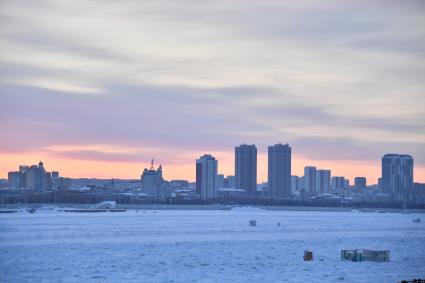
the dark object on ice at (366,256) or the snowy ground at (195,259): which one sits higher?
the dark object on ice at (366,256)

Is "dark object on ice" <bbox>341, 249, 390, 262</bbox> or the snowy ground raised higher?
"dark object on ice" <bbox>341, 249, 390, 262</bbox>

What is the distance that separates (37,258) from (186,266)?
1460cm

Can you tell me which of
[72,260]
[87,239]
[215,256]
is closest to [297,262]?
[215,256]

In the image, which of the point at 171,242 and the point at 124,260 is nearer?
the point at 124,260

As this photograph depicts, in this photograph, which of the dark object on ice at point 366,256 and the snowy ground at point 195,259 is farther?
the dark object on ice at point 366,256

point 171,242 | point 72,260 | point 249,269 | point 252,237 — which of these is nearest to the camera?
point 249,269

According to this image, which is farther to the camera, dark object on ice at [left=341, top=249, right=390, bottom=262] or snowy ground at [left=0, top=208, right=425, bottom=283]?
dark object on ice at [left=341, top=249, right=390, bottom=262]

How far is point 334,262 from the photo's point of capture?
71188 mm

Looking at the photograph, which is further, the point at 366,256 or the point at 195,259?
the point at 366,256

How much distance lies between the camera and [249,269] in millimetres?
65562

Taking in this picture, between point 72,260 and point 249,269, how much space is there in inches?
624

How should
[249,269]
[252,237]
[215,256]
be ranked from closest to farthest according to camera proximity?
[249,269] → [215,256] → [252,237]

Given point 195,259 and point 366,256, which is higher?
point 366,256

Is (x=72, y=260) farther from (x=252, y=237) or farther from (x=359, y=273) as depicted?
(x=252, y=237)
